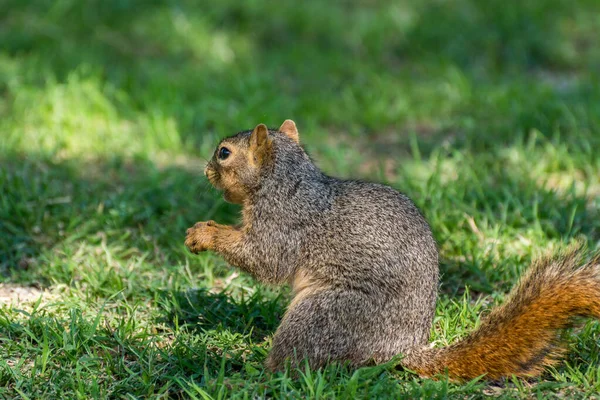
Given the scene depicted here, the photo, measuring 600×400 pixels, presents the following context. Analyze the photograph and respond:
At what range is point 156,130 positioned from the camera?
5527 mm

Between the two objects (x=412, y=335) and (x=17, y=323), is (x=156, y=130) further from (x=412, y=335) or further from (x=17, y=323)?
(x=412, y=335)

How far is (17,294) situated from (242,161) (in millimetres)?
1249

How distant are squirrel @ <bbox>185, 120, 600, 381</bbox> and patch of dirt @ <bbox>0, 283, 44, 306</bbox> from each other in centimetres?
86

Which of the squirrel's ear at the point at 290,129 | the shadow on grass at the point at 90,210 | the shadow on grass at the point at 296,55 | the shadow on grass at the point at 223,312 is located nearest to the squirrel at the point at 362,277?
the squirrel's ear at the point at 290,129

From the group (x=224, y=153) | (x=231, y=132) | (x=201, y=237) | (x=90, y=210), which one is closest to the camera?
(x=201, y=237)

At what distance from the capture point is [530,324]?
2957 millimetres

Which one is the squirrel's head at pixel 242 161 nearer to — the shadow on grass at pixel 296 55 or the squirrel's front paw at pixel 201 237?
the squirrel's front paw at pixel 201 237

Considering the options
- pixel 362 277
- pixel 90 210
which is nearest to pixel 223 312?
pixel 362 277

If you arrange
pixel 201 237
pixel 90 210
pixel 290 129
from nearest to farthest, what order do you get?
pixel 201 237 < pixel 290 129 < pixel 90 210

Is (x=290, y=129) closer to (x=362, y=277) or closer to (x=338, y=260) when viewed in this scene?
(x=338, y=260)

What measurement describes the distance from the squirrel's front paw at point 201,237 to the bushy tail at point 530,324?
Answer: 1009 millimetres

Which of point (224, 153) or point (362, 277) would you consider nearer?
point (362, 277)

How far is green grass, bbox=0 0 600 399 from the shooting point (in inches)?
127

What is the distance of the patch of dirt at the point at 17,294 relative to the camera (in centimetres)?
371
